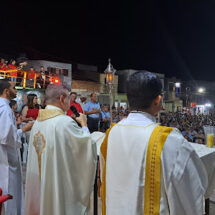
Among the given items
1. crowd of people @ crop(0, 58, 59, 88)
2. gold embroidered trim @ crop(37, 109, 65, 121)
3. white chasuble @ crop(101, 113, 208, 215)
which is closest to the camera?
white chasuble @ crop(101, 113, 208, 215)

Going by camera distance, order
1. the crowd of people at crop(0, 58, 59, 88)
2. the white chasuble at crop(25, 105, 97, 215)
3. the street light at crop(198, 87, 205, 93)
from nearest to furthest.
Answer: the white chasuble at crop(25, 105, 97, 215) → the crowd of people at crop(0, 58, 59, 88) → the street light at crop(198, 87, 205, 93)

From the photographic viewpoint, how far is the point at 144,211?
1417 millimetres

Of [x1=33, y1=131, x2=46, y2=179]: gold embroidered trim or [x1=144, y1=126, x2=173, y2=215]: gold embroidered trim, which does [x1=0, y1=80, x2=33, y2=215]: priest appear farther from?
[x1=144, y1=126, x2=173, y2=215]: gold embroidered trim

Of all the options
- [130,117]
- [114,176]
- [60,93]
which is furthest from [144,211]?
[60,93]

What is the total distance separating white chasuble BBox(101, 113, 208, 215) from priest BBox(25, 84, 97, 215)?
641 mm

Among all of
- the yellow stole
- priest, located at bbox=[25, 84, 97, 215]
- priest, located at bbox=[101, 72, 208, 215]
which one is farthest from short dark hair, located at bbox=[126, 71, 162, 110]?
priest, located at bbox=[25, 84, 97, 215]

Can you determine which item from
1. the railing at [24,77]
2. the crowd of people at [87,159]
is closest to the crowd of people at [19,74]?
the railing at [24,77]

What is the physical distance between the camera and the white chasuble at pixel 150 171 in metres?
1.26

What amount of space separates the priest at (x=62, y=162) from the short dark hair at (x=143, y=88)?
3.09ft

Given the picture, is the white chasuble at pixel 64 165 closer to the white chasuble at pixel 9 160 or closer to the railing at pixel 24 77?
Result: the white chasuble at pixel 9 160

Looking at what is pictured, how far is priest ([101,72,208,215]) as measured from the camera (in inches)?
49.9

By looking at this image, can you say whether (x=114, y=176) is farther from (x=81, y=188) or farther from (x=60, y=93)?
(x=60, y=93)

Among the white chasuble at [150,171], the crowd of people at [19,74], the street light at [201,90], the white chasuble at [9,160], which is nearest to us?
the white chasuble at [150,171]

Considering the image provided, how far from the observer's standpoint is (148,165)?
1.37 m
